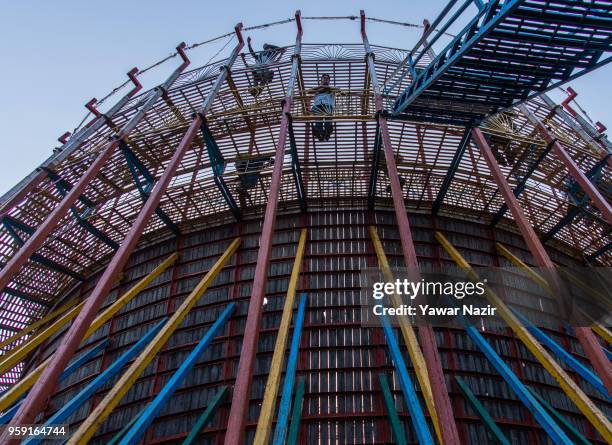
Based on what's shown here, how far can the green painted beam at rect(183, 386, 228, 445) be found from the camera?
13.6 metres

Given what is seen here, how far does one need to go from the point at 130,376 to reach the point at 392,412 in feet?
27.3

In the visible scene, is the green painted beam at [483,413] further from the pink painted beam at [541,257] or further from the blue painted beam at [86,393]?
the blue painted beam at [86,393]

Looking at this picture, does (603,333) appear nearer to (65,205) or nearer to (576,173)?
(576,173)

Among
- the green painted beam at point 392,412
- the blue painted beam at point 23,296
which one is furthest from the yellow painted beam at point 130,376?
the blue painted beam at point 23,296

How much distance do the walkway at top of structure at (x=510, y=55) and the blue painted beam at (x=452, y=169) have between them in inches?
88.4

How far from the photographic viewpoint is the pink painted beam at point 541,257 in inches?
356

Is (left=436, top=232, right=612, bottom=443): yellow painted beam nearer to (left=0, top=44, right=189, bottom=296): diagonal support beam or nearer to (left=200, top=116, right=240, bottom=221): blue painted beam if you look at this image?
(left=200, top=116, right=240, bottom=221): blue painted beam

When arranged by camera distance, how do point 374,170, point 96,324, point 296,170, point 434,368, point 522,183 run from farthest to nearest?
point 296,170 → point 522,183 → point 374,170 → point 96,324 → point 434,368

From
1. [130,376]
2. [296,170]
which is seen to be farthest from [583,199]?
[130,376]

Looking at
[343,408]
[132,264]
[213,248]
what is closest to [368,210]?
[213,248]

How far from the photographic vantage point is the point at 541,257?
11117 millimetres

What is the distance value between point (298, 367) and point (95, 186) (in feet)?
40.9

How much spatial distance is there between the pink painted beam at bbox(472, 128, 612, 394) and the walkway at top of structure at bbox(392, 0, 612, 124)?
66.1 inches

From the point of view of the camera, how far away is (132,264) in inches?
884
